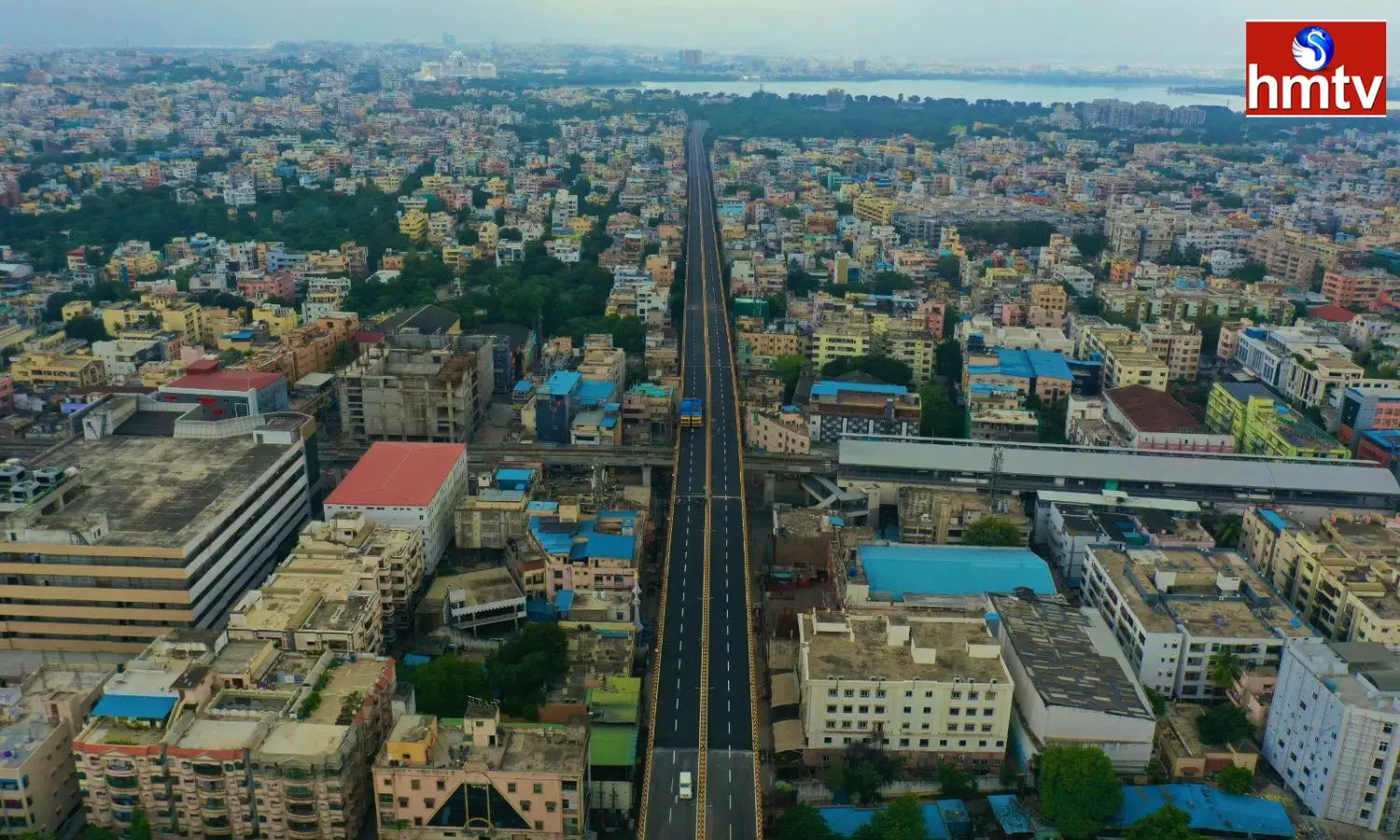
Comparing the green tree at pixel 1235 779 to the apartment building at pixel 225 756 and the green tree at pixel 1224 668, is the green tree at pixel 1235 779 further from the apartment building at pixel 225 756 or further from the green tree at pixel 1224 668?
the apartment building at pixel 225 756

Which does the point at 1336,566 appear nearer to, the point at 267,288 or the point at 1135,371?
the point at 1135,371

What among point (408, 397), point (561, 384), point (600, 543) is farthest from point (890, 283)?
point (600, 543)

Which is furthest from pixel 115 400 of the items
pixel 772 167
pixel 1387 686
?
pixel 772 167

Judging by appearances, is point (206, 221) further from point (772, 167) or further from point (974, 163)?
point (974, 163)

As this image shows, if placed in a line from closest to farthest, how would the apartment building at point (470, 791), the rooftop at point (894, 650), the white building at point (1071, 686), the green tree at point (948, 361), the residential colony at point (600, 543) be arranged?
the apartment building at point (470, 791) → the residential colony at point (600, 543) → the white building at point (1071, 686) → the rooftop at point (894, 650) → the green tree at point (948, 361)

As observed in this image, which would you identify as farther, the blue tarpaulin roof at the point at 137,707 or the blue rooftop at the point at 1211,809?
the blue rooftop at the point at 1211,809

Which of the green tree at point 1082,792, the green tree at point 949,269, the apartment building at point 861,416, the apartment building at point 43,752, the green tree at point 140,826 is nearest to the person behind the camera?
the green tree at point 140,826

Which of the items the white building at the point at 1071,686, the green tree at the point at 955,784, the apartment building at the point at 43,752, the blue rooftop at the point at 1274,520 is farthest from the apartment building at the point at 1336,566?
the apartment building at the point at 43,752
